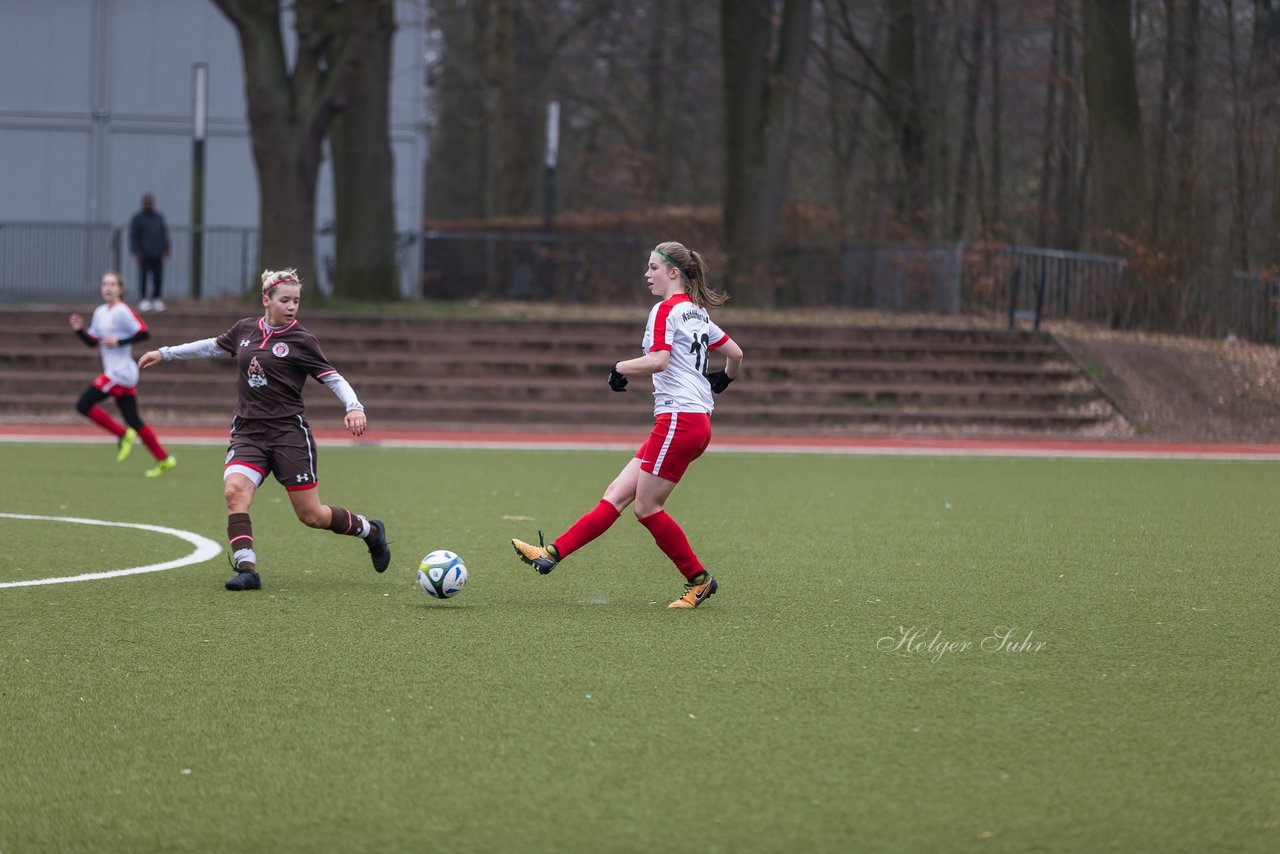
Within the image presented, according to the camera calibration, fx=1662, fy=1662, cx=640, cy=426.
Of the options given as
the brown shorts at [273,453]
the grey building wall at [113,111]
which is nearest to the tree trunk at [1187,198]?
the grey building wall at [113,111]

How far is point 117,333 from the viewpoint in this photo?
1570 cm

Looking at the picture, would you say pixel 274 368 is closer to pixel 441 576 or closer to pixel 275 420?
pixel 275 420

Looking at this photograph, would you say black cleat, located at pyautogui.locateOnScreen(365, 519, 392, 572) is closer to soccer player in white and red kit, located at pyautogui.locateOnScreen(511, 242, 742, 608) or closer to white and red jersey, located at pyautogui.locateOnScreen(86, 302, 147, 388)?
soccer player in white and red kit, located at pyautogui.locateOnScreen(511, 242, 742, 608)

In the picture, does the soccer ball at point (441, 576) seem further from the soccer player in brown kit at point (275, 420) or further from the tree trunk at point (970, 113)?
the tree trunk at point (970, 113)

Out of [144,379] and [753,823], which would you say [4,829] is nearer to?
[753,823]

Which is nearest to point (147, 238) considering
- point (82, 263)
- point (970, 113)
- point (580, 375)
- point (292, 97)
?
point (292, 97)

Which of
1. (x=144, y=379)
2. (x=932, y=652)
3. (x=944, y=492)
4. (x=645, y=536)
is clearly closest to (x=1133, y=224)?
(x=944, y=492)

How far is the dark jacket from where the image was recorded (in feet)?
92.8

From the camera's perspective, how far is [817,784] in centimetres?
492

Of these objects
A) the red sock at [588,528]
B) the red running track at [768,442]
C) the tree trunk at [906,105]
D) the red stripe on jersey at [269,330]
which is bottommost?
the red running track at [768,442]

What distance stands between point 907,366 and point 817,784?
2002 cm

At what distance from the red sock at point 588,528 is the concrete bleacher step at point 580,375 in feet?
45.9

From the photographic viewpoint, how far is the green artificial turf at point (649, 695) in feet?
15.0

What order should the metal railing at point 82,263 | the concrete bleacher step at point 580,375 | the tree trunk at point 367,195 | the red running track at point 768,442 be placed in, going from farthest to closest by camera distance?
the metal railing at point 82,263 < the tree trunk at point 367,195 < the concrete bleacher step at point 580,375 < the red running track at point 768,442
